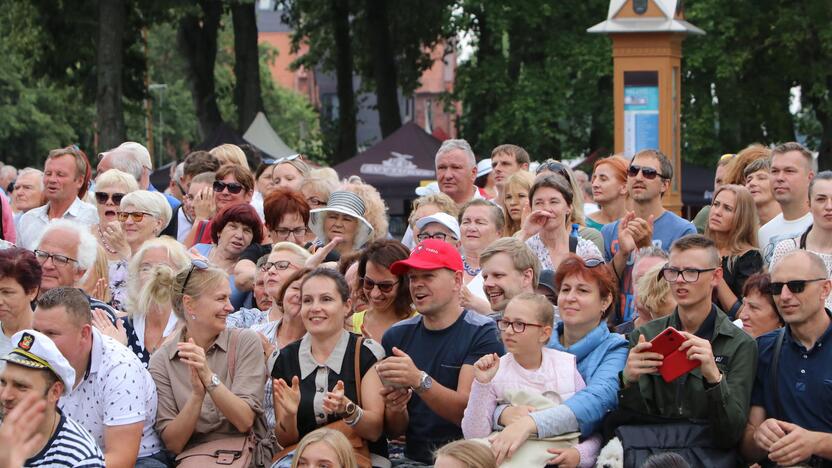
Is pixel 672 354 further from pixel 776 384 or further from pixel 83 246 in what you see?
pixel 83 246

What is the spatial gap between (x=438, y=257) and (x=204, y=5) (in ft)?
72.0

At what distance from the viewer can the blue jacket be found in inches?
246

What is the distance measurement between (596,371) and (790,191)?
263cm

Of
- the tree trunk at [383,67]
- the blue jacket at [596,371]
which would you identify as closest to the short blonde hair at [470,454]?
the blue jacket at [596,371]

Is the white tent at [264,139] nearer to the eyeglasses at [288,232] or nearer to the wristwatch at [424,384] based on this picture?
the eyeglasses at [288,232]

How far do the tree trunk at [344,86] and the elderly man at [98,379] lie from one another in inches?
918

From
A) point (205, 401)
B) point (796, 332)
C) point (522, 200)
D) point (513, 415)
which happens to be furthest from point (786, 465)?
point (522, 200)

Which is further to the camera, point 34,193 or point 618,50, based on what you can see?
point 618,50

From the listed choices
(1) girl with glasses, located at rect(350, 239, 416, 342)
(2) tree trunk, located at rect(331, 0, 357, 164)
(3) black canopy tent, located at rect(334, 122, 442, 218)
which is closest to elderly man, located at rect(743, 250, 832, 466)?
(1) girl with glasses, located at rect(350, 239, 416, 342)

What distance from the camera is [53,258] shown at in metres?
7.78

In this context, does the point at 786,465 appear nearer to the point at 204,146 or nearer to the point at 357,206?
the point at 357,206

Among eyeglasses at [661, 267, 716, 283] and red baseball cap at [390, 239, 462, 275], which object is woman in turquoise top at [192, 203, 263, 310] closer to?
red baseball cap at [390, 239, 462, 275]

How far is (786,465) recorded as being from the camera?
6.11m

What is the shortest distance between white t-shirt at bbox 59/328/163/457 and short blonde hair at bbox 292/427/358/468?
955 mm
